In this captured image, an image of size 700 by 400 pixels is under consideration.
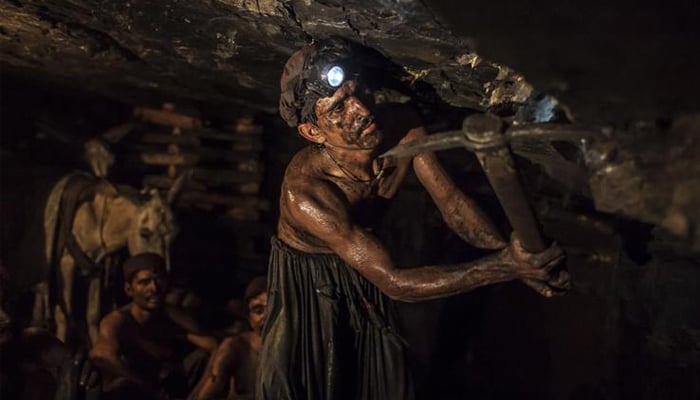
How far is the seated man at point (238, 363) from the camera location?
632 centimetres

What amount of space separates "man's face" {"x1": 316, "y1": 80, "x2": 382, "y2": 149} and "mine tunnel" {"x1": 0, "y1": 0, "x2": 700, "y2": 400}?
0.04ft

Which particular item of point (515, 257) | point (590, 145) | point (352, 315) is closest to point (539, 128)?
point (590, 145)

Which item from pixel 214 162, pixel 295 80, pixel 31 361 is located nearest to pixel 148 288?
pixel 31 361

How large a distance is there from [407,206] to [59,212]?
347 cm

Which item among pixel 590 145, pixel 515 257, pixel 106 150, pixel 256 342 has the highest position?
pixel 106 150

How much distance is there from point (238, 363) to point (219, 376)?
17cm

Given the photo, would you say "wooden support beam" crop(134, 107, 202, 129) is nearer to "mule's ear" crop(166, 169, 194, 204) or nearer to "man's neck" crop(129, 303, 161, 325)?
"mule's ear" crop(166, 169, 194, 204)

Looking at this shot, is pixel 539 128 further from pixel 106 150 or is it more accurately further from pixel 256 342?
pixel 106 150

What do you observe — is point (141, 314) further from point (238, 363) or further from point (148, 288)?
point (238, 363)

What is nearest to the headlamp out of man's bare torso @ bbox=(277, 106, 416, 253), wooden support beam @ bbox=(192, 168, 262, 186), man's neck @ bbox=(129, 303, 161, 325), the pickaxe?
man's bare torso @ bbox=(277, 106, 416, 253)

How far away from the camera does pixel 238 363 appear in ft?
21.1

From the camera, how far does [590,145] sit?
121 inches

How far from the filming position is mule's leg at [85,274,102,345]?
779 centimetres

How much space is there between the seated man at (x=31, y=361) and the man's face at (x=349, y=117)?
288cm
